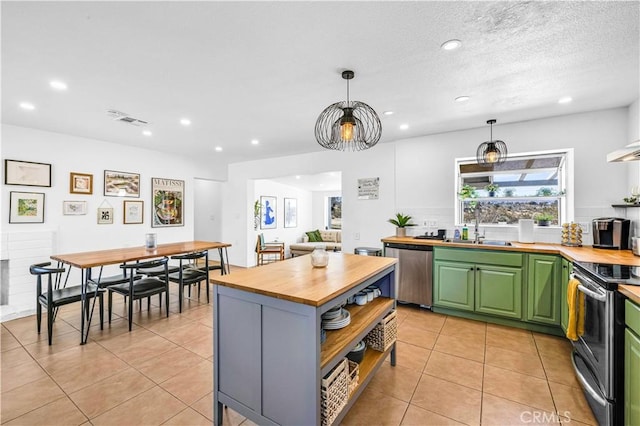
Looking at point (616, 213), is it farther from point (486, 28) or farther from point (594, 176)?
point (486, 28)

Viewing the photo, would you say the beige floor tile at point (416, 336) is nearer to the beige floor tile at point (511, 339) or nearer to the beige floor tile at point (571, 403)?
the beige floor tile at point (511, 339)

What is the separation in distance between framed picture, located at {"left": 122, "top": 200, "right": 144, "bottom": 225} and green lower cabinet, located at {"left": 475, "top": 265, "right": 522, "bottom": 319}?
539 cm

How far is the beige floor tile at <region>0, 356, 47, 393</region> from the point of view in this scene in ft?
7.13

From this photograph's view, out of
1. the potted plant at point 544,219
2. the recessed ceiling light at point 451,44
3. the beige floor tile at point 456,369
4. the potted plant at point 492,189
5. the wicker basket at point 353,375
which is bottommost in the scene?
the beige floor tile at point 456,369

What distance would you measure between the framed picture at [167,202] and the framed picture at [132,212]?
7.9 inches

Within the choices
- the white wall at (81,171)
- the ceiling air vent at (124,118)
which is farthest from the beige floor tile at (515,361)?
the white wall at (81,171)

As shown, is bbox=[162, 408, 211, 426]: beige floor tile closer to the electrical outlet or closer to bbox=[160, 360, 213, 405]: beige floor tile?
bbox=[160, 360, 213, 405]: beige floor tile

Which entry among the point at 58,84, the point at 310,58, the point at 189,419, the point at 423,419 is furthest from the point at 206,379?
the point at 58,84

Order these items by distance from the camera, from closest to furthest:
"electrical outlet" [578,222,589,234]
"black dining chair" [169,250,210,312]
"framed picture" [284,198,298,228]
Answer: "electrical outlet" [578,222,589,234] → "black dining chair" [169,250,210,312] → "framed picture" [284,198,298,228]

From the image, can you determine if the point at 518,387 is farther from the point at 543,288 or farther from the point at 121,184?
the point at 121,184

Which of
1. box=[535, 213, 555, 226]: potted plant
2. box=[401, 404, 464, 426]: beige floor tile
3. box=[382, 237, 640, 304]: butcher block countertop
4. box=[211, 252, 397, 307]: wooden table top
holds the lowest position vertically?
box=[401, 404, 464, 426]: beige floor tile

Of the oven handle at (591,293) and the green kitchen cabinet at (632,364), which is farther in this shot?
the oven handle at (591,293)

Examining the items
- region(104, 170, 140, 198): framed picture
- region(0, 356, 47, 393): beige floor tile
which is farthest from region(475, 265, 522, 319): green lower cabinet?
region(104, 170, 140, 198): framed picture

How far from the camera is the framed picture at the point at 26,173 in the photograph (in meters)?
3.74
